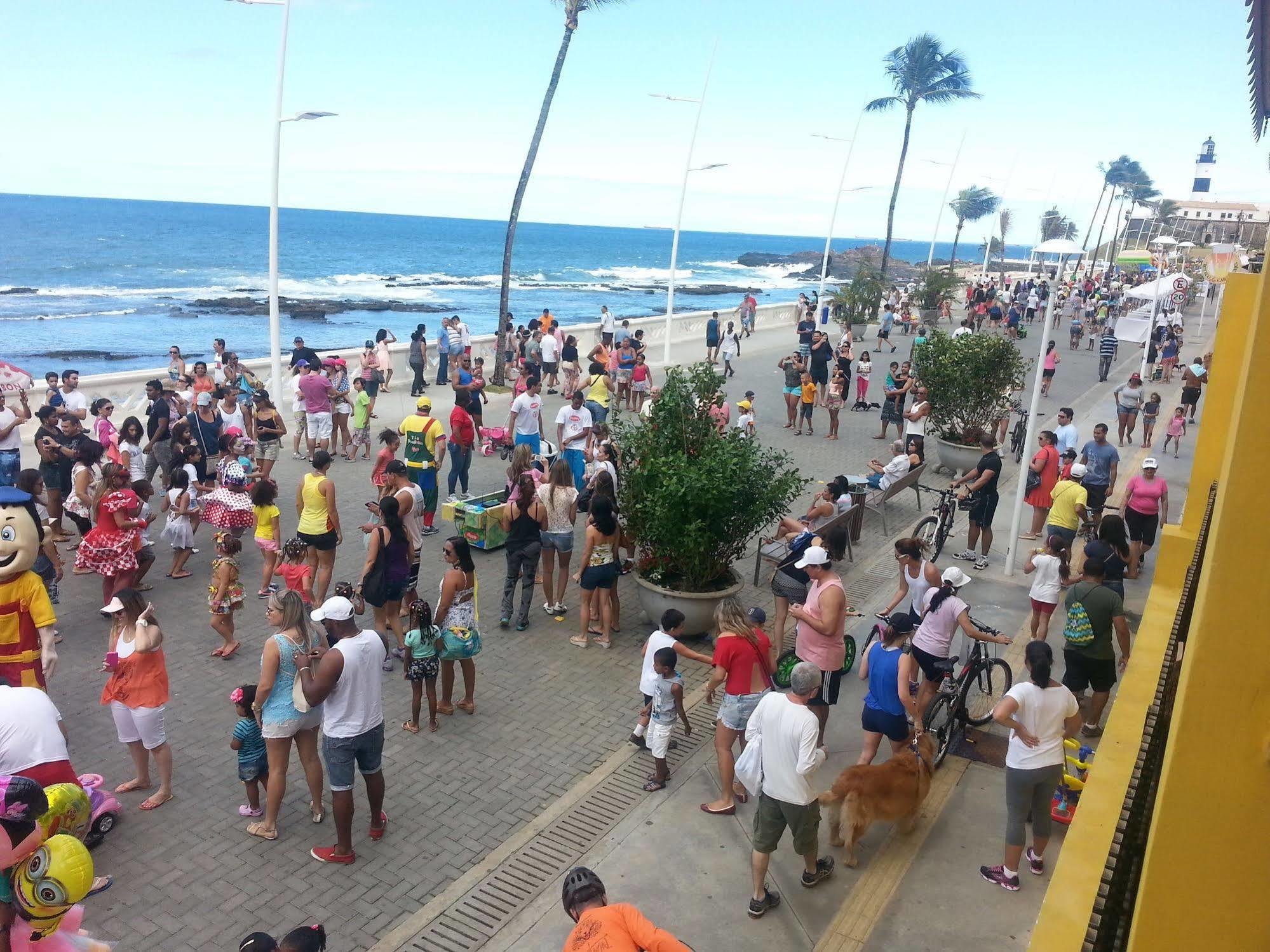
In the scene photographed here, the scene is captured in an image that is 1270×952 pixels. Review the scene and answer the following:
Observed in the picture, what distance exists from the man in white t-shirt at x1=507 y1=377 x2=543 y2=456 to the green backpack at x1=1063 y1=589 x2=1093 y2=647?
7319 millimetres

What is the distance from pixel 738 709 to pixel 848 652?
1.61m

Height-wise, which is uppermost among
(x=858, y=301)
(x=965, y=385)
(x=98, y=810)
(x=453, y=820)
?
(x=858, y=301)

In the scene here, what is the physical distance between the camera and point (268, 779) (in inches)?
232

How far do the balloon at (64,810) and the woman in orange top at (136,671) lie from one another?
1060mm

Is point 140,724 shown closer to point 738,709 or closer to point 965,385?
point 738,709

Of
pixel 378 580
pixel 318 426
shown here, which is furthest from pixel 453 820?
pixel 318 426

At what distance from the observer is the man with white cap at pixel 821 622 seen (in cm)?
696

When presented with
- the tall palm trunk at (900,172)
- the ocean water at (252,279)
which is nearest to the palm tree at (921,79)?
the tall palm trunk at (900,172)

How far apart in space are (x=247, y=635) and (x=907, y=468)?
8.97 metres

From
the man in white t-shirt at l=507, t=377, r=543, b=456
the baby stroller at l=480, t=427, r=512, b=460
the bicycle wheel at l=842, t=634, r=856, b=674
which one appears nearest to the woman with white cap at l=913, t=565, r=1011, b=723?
the bicycle wheel at l=842, t=634, r=856, b=674

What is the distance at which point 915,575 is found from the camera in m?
7.75

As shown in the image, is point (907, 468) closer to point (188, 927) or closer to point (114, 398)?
point (188, 927)

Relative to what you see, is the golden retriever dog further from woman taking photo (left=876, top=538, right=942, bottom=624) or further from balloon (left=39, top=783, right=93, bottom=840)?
balloon (left=39, top=783, right=93, bottom=840)

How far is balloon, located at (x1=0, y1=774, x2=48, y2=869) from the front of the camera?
4.06 m
